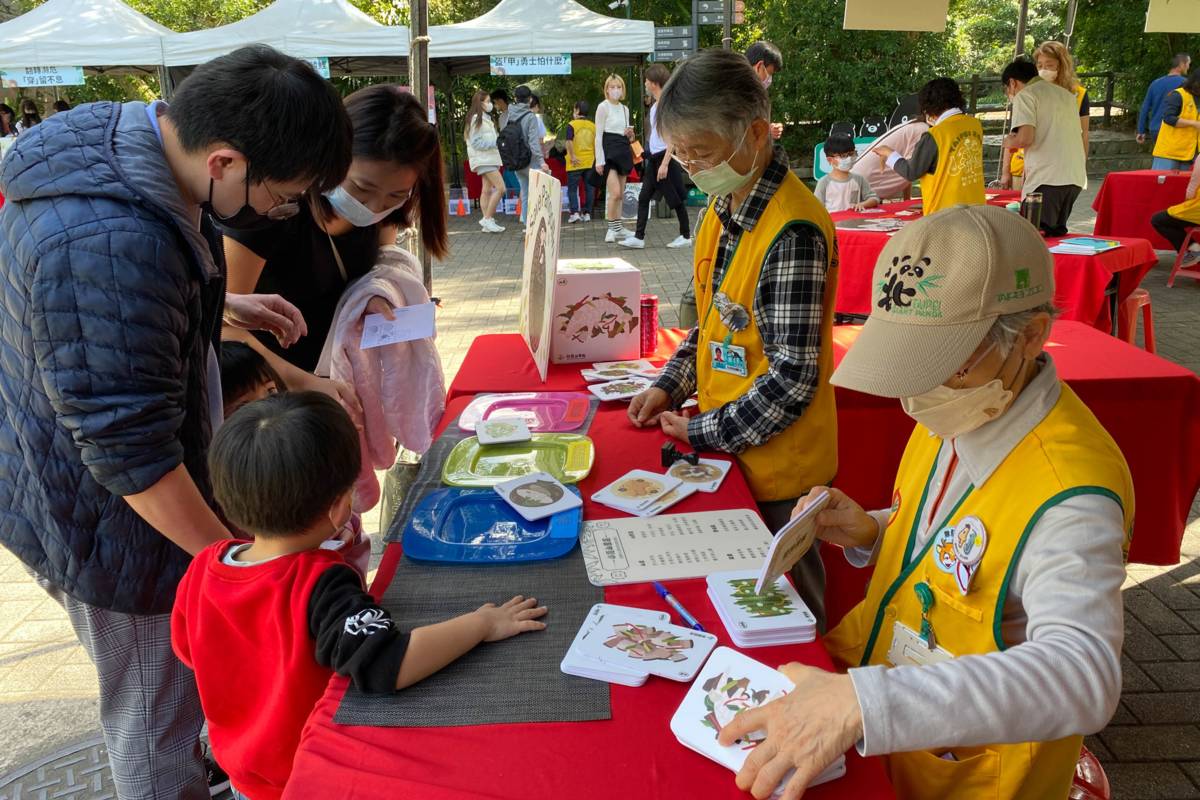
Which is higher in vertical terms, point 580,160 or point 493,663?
point 580,160

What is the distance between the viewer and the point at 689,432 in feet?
6.90

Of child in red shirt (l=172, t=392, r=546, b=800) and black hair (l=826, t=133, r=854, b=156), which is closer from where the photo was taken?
child in red shirt (l=172, t=392, r=546, b=800)

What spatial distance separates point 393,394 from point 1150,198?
8.15 meters

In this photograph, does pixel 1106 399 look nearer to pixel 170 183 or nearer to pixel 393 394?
pixel 393 394

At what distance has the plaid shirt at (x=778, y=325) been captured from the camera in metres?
1.85

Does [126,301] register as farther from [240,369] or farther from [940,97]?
[940,97]

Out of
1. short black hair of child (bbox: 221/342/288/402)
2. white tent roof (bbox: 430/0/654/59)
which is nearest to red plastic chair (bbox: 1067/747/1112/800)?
short black hair of child (bbox: 221/342/288/402)

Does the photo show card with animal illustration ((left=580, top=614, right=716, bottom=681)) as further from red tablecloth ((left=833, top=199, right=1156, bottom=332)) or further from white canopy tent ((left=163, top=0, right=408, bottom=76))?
white canopy tent ((left=163, top=0, right=408, bottom=76))

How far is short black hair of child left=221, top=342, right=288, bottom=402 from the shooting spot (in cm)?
208

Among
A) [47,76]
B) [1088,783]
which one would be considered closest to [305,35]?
[47,76]

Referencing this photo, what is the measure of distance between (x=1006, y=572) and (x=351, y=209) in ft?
5.91

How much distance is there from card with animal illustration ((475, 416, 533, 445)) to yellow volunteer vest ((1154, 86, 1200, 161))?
375 inches

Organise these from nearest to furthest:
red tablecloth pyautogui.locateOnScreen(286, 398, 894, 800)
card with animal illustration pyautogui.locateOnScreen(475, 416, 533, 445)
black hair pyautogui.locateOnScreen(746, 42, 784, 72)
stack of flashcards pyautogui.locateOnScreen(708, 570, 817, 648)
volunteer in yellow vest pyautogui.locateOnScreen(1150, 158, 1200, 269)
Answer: red tablecloth pyautogui.locateOnScreen(286, 398, 894, 800), stack of flashcards pyautogui.locateOnScreen(708, 570, 817, 648), card with animal illustration pyautogui.locateOnScreen(475, 416, 533, 445), black hair pyautogui.locateOnScreen(746, 42, 784, 72), volunteer in yellow vest pyautogui.locateOnScreen(1150, 158, 1200, 269)

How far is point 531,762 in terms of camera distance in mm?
1123
